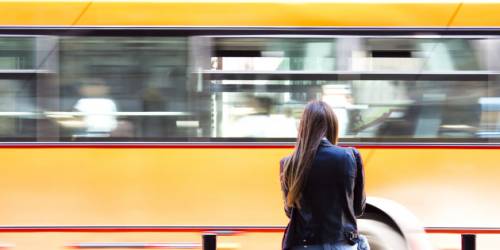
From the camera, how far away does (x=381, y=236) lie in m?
6.45

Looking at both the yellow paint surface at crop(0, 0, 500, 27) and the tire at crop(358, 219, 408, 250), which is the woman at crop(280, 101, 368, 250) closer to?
the tire at crop(358, 219, 408, 250)

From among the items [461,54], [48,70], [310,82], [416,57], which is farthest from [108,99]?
[461,54]

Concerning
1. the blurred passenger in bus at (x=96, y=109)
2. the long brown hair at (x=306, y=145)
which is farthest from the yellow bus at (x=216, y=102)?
the long brown hair at (x=306, y=145)

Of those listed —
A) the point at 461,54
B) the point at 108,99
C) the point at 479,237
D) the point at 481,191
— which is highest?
the point at 461,54

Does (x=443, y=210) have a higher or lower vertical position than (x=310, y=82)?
lower

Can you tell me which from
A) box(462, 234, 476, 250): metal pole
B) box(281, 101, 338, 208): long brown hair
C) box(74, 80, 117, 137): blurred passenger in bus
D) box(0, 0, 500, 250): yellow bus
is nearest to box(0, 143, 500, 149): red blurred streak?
box(0, 0, 500, 250): yellow bus

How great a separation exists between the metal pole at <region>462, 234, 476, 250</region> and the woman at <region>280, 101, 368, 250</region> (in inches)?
88.2

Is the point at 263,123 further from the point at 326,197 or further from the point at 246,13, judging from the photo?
the point at 326,197

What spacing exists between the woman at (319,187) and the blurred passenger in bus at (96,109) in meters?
3.39

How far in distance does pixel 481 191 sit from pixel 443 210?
377 millimetres

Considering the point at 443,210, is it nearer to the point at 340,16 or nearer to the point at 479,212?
the point at 479,212

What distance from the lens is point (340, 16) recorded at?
6605 mm

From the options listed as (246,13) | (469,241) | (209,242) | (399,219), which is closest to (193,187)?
(209,242)

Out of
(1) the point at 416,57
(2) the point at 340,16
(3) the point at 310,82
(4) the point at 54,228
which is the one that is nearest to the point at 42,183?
(4) the point at 54,228
